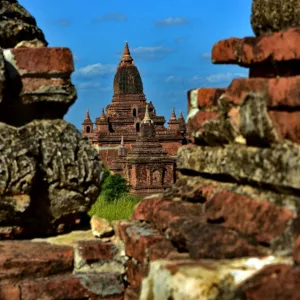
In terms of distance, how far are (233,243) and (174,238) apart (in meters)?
0.37

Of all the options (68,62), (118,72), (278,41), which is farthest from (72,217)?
(118,72)

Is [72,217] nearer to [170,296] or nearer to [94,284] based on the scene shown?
[94,284]

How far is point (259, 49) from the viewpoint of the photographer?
2.53m

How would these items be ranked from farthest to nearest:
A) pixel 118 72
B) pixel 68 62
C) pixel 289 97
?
pixel 118 72
pixel 68 62
pixel 289 97

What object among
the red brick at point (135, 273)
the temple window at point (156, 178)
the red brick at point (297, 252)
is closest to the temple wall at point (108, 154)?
the temple window at point (156, 178)

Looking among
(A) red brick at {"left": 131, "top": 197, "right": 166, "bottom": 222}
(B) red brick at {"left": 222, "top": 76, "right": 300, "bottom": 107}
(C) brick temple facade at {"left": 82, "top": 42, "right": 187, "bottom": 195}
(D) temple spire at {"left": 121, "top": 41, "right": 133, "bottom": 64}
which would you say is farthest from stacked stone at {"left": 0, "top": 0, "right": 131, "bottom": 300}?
(D) temple spire at {"left": 121, "top": 41, "right": 133, "bottom": 64}

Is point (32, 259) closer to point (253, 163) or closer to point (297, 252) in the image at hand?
point (253, 163)

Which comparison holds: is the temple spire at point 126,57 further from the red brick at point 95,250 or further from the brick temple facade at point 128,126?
the red brick at point 95,250

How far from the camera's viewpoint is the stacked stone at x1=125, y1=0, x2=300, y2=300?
6.73 ft

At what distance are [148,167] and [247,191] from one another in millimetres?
33820

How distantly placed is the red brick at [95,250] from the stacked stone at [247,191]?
0.25 metres

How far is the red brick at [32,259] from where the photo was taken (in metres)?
2.84

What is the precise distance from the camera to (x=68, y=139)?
3.18 m

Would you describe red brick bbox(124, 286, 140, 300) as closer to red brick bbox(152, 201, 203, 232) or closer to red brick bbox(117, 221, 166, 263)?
red brick bbox(117, 221, 166, 263)
